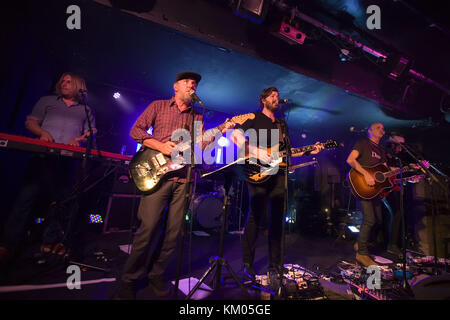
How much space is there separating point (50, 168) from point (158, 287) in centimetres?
223

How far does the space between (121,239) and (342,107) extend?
24.6ft

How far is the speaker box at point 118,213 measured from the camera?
17.3 ft

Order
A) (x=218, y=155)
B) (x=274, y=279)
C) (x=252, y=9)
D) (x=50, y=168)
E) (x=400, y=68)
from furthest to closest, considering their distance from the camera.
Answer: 1. (x=218, y=155)
2. (x=400, y=68)
3. (x=252, y=9)
4. (x=50, y=168)
5. (x=274, y=279)

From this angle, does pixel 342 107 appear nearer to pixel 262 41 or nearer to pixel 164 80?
pixel 262 41

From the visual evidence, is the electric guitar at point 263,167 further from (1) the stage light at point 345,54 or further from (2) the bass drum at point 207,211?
(2) the bass drum at point 207,211

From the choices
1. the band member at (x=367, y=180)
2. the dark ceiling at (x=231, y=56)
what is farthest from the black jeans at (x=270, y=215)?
the dark ceiling at (x=231, y=56)

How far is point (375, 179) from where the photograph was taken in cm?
427

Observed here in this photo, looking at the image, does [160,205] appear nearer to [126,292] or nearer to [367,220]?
[126,292]

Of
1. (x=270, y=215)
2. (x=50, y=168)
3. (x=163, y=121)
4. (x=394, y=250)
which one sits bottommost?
(x=394, y=250)

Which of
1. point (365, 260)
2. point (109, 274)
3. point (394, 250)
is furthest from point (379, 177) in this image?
point (109, 274)

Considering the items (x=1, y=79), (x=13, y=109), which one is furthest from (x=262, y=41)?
(x=13, y=109)

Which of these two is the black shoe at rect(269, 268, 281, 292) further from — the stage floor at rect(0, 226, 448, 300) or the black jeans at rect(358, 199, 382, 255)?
the black jeans at rect(358, 199, 382, 255)

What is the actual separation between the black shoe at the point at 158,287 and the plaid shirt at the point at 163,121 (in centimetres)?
116
